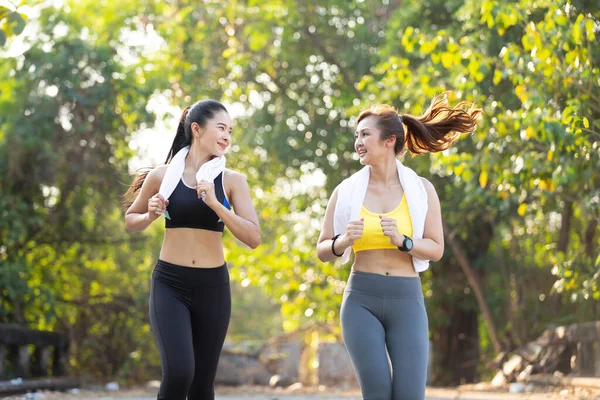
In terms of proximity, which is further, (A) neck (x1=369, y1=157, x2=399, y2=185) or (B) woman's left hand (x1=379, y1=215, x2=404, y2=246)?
(A) neck (x1=369, y1=157, x2=399, y2=185)

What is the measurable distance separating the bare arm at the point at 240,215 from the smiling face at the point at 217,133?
0.20 meters

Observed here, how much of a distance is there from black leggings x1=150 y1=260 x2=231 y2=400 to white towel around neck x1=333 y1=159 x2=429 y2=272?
0.72 m

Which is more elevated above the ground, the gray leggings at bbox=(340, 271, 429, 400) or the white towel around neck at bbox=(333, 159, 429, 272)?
the white towel around neck at bbox=(333, 159, 429, 272)

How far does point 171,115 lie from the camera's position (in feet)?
55.5

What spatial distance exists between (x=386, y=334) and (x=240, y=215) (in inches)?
42.9

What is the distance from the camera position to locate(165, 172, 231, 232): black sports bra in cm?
551

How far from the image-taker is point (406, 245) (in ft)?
16.6

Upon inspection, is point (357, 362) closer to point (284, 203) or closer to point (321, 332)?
point (321, 332)

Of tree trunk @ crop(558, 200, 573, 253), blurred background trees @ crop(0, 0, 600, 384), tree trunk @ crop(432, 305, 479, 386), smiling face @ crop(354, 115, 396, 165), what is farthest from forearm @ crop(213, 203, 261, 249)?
tree trunk @ crop(432, 305, 479, 386)

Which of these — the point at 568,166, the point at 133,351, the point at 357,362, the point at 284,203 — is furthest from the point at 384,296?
the point at 284,203

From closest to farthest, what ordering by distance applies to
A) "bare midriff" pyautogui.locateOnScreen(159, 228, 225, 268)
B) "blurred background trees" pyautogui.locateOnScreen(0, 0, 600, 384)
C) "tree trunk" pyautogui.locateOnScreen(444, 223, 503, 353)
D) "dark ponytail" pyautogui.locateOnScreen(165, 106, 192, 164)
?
"bare midriff" pyautogui.locateOnScreen(159, 228, 225, 268)
"dark ponytail" pyautogui.locateOnScreen(165, 106, 192, 164)
"blurred background trees" pyautogui.locateOnScreen(0, 0, 600, 384)
"tree trunk" pyautogui.locateOnScreen(444, 223, 503, 353)

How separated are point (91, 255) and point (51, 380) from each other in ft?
10.9

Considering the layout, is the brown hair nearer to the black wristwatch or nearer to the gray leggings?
the black wristwatch

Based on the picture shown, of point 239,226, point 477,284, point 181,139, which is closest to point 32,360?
point 477,284
